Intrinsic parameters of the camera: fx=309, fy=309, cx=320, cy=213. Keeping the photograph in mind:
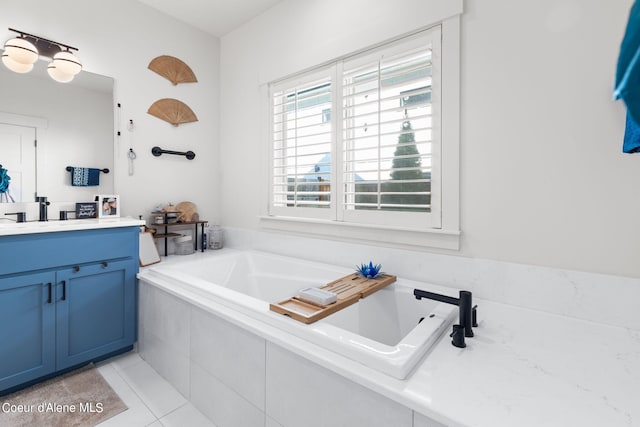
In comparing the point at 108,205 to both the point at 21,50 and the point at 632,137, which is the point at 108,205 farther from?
the point at 632,137

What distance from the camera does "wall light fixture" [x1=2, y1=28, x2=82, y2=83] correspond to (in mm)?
1950

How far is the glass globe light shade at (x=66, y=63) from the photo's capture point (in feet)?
6.93

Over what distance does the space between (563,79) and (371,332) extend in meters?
1.59

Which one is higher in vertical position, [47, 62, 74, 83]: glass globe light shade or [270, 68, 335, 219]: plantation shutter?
[47, 62, 74, 83]: glass globe light shade

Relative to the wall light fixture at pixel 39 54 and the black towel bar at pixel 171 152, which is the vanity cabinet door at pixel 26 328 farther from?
the wall light fixture at pixel 39 54

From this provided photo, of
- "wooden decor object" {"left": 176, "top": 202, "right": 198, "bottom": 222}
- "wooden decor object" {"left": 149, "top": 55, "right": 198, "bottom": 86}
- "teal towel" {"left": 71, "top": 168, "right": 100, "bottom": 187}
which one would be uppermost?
"wooden decor object" {"left": 149, "top": 55, "right": 198, "bottom": 86}

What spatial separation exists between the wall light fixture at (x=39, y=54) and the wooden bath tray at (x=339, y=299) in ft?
7.29

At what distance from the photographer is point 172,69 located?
9.11ft

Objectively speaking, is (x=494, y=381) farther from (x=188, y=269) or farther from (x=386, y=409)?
(x=188, y=269)

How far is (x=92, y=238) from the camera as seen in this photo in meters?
1.96

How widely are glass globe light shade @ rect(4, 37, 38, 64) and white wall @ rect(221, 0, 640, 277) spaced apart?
2.22 metres

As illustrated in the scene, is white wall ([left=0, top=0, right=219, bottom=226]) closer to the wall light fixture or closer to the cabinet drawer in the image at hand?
the wall light fixture

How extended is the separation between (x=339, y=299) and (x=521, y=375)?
756 millimetres

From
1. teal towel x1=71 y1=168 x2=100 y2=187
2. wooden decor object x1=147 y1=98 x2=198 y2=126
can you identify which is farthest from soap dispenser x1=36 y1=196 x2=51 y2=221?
wooden decor object x1=147 y1=98 x2=198 y2=126
